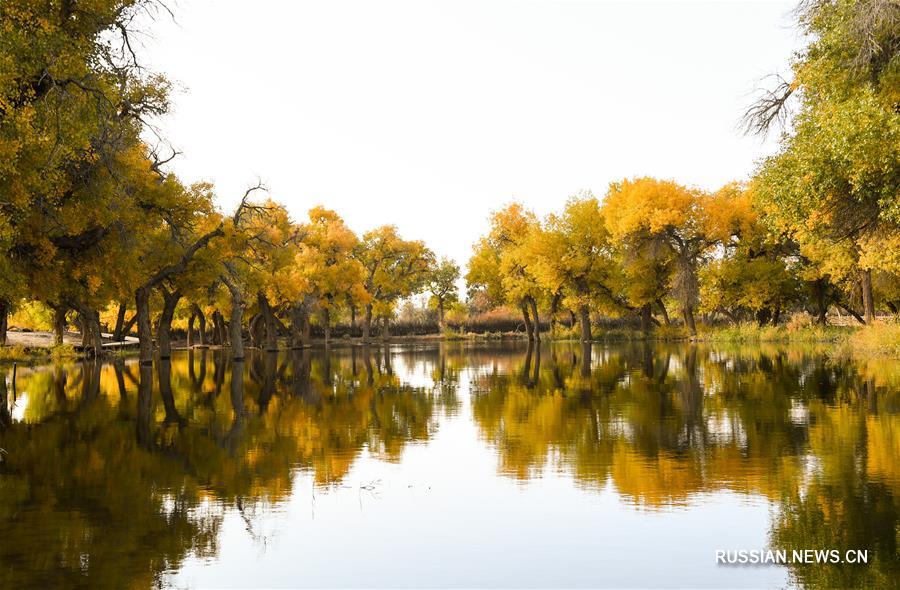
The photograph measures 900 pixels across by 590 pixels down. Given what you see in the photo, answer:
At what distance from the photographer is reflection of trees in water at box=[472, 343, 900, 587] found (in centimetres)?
828

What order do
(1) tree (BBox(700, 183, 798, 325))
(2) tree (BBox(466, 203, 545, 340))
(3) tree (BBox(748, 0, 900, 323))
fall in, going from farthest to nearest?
(2) tree (BBox(466, 203, 545, 340)), (1) tree (BBox(700, 183, 798, 325)), (3) tree (BBox(748, 0, 900, 323))

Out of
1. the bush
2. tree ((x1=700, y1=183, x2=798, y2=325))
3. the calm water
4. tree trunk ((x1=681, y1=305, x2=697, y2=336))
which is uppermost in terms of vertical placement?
tree ((x1=700, y1=183, x2=798, y2=325))

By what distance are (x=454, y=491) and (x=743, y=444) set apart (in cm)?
529

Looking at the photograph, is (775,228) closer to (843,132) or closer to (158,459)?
(843,132)

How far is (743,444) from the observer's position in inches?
522

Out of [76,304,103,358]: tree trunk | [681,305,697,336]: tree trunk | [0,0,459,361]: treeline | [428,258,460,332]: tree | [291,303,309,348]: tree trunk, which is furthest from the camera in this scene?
[428,258,460,332]: tree

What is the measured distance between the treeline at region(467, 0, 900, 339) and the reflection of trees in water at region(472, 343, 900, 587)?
5724mm

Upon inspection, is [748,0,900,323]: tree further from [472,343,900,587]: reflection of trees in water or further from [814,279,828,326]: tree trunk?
[814,279,828,326]: tree trunk

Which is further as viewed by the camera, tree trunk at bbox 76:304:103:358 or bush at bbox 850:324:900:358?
tree trunk at bbox 76:304:103:358

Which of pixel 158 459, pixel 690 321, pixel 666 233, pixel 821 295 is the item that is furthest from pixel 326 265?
pixel 158 459

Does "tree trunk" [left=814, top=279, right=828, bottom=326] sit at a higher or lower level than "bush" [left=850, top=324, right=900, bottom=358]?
higher

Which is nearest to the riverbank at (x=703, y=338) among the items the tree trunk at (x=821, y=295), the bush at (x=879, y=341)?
the bush at (x=879, y=341)

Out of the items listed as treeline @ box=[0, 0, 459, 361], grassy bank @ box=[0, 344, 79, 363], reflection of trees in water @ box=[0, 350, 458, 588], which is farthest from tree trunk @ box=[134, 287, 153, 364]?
reflection of trees in water @ box=[0, 350, 458, 588]

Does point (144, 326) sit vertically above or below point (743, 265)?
below
